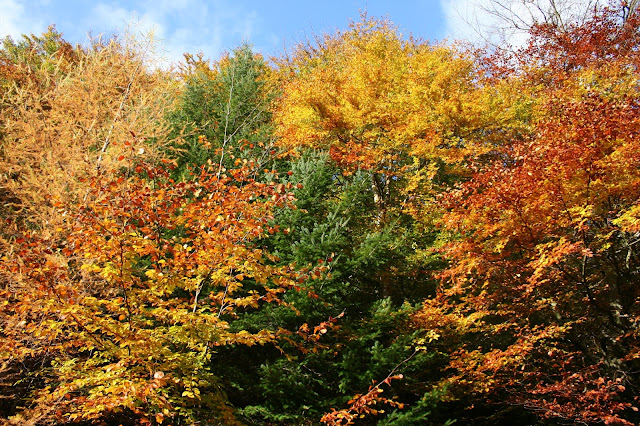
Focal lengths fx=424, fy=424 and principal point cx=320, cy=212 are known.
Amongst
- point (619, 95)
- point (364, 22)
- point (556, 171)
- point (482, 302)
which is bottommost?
point (482, 302)

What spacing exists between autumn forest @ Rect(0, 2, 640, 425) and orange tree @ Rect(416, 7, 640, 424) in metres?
0.06

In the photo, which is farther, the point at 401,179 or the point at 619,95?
the point at 401,179

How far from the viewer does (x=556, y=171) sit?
7020 millimetres

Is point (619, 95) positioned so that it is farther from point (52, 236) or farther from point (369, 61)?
point (52, 236)

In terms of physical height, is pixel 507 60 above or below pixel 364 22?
below

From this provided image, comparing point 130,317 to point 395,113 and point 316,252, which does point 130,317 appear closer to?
point 316,252

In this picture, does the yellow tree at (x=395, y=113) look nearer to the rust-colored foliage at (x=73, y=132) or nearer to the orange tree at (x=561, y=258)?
the orange tree at (x=561, y=258)

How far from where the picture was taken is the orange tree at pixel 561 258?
6.84 metres

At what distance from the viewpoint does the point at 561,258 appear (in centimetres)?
725

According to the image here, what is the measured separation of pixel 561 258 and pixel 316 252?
4.20m

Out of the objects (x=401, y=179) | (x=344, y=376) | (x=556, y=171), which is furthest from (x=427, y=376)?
(x=401, y=179)

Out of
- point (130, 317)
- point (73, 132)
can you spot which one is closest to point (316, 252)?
point (130, 317)

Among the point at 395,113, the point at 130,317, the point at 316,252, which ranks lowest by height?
the point at 130,317

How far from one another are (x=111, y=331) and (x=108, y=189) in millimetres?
1947
